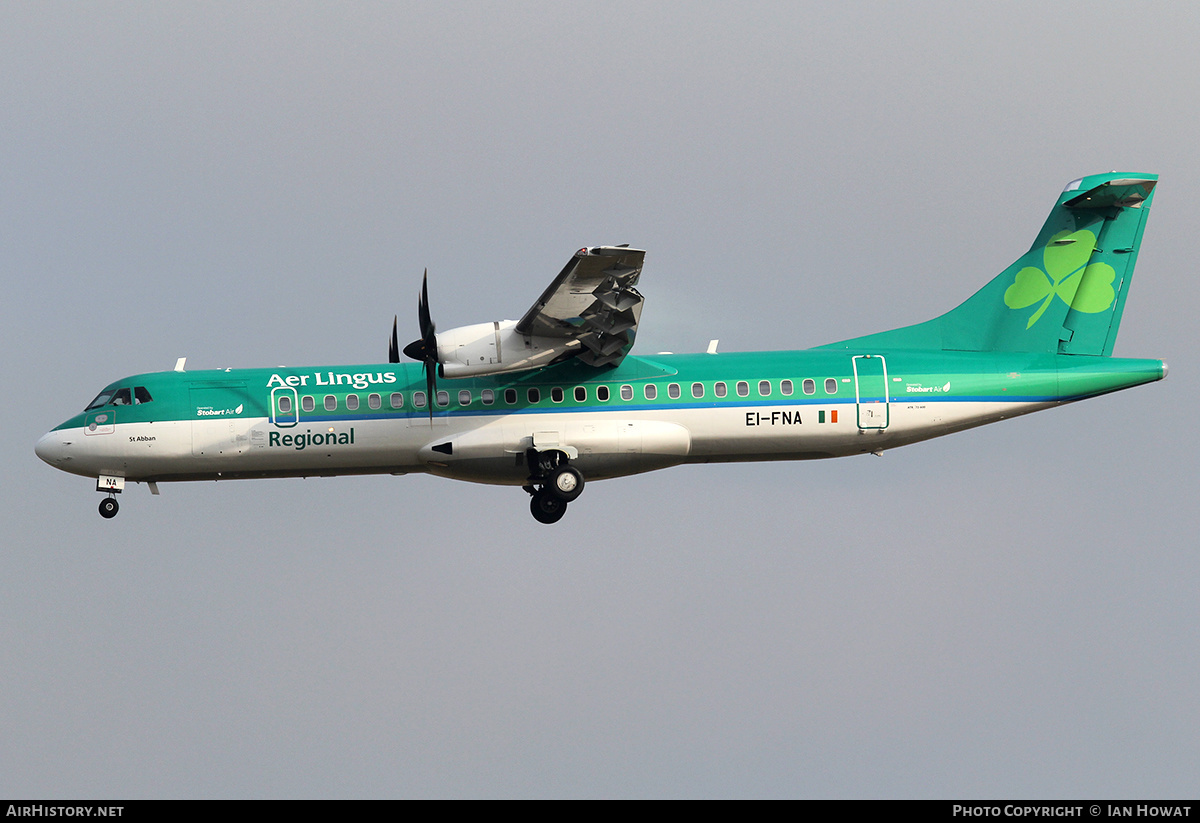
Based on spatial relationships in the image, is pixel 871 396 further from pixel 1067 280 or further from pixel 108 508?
pixel 108 508

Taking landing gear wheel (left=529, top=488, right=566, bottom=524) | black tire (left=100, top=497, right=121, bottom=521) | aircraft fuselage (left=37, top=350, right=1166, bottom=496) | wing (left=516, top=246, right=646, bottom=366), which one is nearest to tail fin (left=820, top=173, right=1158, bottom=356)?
aircraft fuselage (left=37, top=350, right=1166, bottom=496)

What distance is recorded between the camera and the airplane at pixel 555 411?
27.3m

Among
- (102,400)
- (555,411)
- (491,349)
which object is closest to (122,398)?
(102,400)

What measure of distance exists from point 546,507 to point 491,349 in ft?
11.6

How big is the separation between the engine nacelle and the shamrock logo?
32.8ft

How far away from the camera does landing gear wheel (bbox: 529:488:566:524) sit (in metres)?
27.8

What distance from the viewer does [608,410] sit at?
2772 cm

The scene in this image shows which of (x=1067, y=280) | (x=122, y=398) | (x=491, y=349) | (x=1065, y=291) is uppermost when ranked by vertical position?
(x=1067, y=280)

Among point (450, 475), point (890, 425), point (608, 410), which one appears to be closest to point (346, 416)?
point (450, 475)

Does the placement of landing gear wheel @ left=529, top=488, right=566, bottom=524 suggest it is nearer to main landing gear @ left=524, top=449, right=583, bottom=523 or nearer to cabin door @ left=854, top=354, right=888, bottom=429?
main landing gear @ left=524, top=449, right=583, bottom=523

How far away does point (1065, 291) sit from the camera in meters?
29.8

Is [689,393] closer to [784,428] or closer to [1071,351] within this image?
[784,428]

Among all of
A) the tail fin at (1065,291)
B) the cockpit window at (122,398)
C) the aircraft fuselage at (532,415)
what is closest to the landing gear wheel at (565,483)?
the aircraft fuselage at (532,415)

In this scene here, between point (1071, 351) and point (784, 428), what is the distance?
623 centimetres
